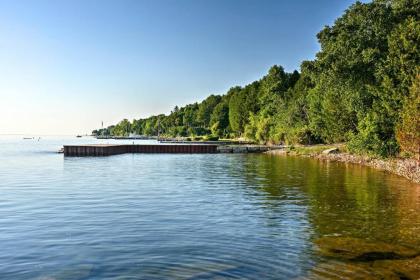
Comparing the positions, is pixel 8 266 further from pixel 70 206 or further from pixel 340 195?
pixel 340 195

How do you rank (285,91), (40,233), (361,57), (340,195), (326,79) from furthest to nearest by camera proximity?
(285,91)
(326,79)
(361,57)
(340,195)
(40,233)

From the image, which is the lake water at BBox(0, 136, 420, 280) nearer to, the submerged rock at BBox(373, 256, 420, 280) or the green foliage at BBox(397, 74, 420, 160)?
the submerged rock at BBox(373, 256, 420, 280)

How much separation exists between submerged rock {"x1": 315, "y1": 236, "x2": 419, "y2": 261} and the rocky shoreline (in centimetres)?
2446

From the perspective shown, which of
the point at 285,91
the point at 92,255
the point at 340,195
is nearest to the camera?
the point at 92,255

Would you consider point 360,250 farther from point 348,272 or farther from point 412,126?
point 412,126

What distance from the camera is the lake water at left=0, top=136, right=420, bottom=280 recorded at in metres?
14.5

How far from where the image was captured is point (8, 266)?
47.6 ft

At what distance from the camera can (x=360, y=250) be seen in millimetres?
16375

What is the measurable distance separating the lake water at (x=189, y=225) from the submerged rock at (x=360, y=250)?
0.67m

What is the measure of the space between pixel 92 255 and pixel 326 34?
2261 inches

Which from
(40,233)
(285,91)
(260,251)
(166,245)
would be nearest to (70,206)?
(40,233)

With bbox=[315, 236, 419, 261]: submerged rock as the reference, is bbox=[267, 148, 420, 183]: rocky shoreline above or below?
above

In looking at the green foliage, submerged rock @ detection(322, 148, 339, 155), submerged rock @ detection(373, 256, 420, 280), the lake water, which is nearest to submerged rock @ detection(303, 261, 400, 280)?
submerged rock @ detection(373, 256, 420, 280)

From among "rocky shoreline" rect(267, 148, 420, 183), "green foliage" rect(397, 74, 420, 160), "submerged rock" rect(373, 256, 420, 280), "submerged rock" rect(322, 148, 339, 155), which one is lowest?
"submerged rock" rect(373, 256, 420, 280)
